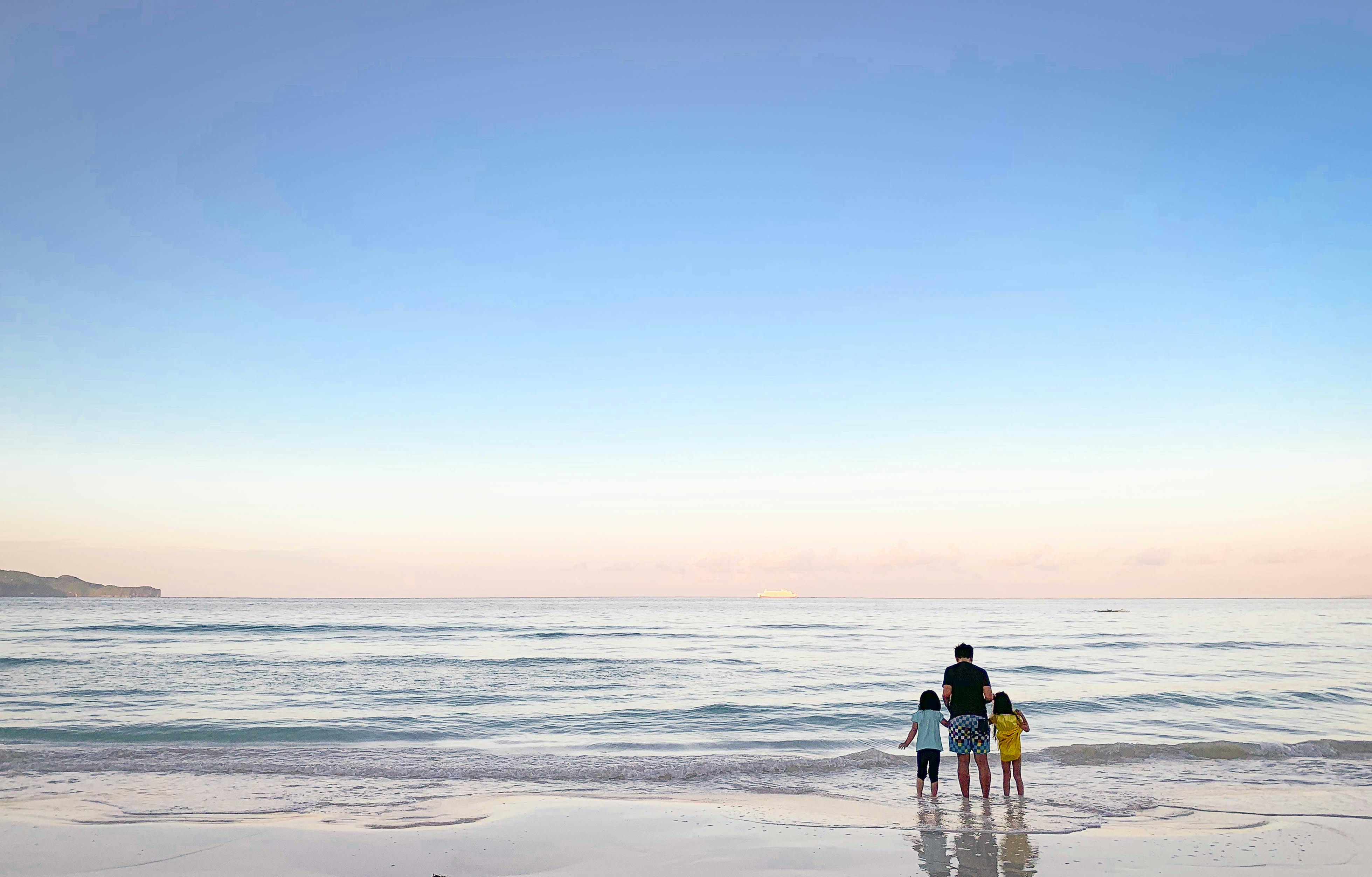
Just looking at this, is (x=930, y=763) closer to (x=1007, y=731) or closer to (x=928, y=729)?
(x=928, y=729)

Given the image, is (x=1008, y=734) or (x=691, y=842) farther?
(x=1008, y=734)

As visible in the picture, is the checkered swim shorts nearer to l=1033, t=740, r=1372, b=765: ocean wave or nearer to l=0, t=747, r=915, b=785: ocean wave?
l=0, t=747, r=915, b=785: ocean wave

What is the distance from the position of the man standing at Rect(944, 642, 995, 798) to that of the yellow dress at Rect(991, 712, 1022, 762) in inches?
9.0

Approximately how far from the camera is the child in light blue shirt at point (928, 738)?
1131 cm

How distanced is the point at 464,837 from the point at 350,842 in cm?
125

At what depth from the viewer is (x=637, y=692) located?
24.4 metres

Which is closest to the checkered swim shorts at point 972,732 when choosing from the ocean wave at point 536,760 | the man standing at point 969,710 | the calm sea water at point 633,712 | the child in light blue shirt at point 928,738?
the man standing at point 969,710

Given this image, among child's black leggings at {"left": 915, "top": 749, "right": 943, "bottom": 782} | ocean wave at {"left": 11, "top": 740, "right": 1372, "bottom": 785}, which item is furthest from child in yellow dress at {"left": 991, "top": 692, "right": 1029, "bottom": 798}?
ocean wave at {"left": 11, "top": 740, "right": 1372, "bottom": 785}

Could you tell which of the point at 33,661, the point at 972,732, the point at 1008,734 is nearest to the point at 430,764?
the point at 972,732

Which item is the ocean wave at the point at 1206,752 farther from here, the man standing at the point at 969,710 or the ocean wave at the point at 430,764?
the man standing at the point at 969,710

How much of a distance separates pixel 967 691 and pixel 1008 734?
98 centimetres

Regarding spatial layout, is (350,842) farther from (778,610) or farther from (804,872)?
(778,610)

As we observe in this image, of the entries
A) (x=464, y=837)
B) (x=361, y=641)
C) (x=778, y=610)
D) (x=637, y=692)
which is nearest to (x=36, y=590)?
(x=778, y=610)

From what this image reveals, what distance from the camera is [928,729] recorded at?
446 inches
